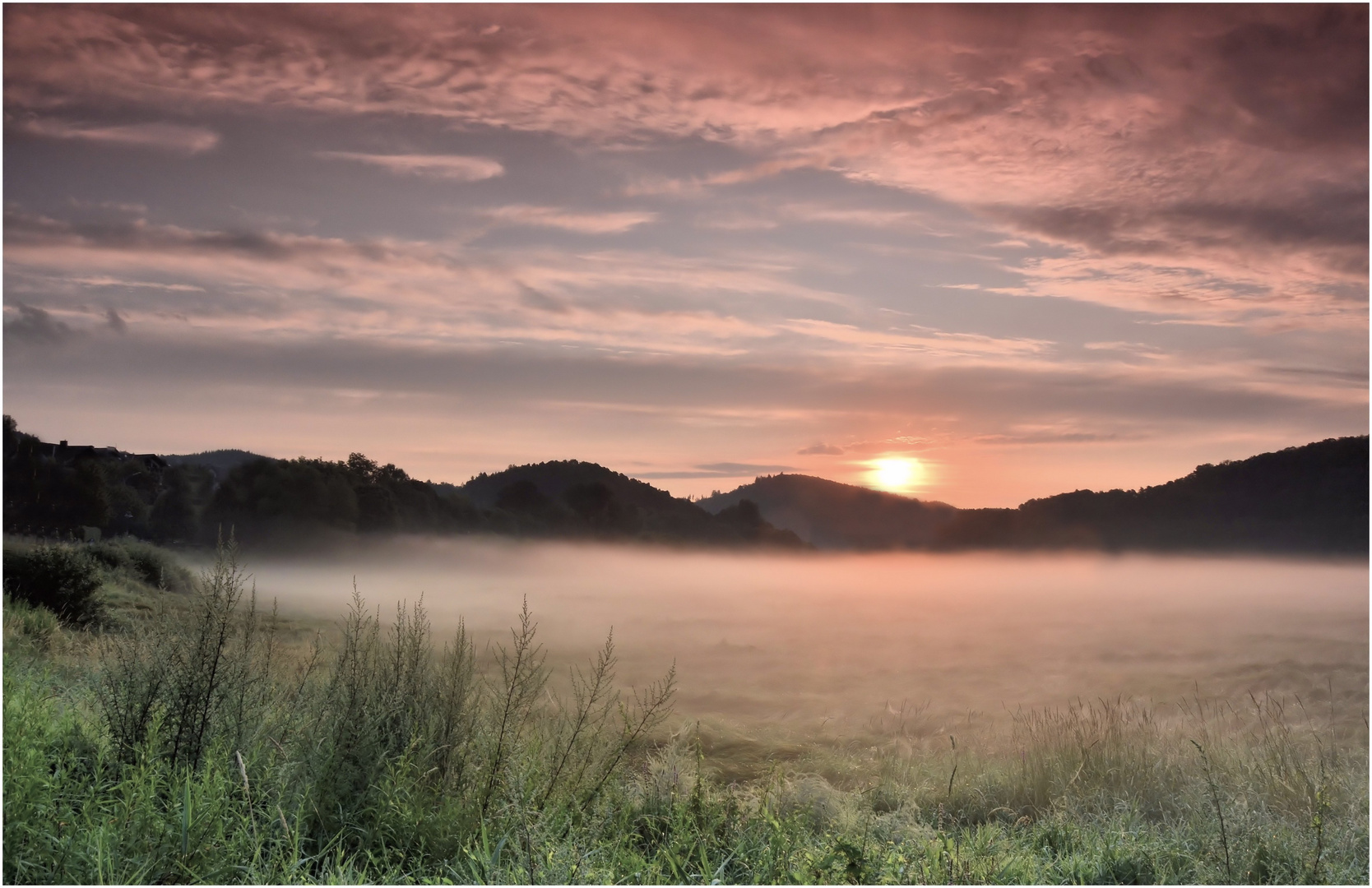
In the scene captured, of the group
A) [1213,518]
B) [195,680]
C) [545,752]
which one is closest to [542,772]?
[545,752]

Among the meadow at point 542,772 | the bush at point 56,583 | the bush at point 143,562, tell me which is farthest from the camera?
the bush at point 143,562

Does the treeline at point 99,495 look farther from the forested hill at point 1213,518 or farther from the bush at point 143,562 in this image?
the forested hill at point 1213,518

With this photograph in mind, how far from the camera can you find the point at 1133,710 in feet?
32.0

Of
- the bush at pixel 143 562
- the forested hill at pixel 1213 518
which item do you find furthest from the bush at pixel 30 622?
the forested hill at pixel 1213 518

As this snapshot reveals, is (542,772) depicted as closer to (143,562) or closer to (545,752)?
(545,752)

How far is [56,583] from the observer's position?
13.8 meters

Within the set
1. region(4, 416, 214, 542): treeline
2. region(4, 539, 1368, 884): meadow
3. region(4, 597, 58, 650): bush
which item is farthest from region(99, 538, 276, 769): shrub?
region(4, 416, 214, 542): treeline

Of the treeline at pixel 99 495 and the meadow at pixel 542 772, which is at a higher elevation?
the treeline at pixel 99 495

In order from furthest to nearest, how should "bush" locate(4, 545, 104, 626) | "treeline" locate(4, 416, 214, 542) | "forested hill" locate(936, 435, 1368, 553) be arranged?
"forested hill" locate(936, 435, 1368, 553)
"treeline" locate(4, 416, 214, 542)
"bush" locate(4, 545, 104, 626)

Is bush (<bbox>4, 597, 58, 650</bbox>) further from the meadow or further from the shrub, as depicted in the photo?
the shrub

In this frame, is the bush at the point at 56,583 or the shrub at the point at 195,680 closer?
the shrub at the point at 195,680

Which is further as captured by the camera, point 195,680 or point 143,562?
point 143,562

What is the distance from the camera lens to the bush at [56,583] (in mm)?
13570

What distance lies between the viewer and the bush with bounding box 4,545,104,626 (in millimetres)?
13570
